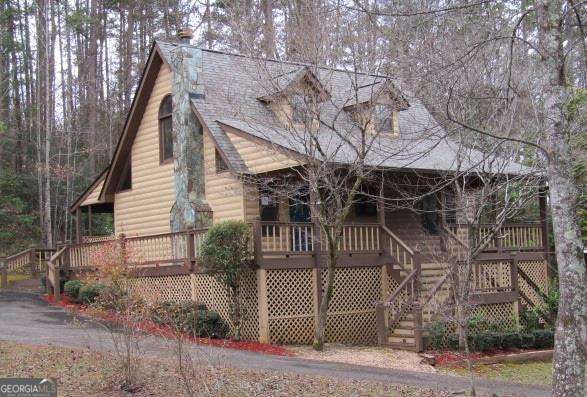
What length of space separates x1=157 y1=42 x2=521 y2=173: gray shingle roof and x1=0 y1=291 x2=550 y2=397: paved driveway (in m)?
4.69

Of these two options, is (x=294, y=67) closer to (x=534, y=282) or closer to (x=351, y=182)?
(x=351, y=182)

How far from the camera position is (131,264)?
20.3 m

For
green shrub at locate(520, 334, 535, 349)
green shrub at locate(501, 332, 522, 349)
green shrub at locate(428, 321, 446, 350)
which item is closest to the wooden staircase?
green shrub at locate(428, 321, 446, 350)

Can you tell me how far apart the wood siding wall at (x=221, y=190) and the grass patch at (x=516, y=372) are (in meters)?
7.71

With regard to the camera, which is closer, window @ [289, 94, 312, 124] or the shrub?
window @ [289, 94, 312, 124]

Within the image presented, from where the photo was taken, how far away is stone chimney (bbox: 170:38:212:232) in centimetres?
2136

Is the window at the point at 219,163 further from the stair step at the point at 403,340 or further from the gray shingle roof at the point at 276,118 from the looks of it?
the stair step at the point at 403,340

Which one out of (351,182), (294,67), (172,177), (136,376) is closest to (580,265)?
(136,376)

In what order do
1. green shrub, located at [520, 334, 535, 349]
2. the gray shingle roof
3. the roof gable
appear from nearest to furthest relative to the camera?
the gray shingle roof → green shrub, located at [520, 334, 535, 349] → the roof gable

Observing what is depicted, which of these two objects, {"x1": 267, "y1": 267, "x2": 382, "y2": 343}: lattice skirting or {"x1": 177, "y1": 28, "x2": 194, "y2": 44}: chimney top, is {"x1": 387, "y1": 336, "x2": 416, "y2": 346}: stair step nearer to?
{"x1": 267, "y1": 267, "x2": 382, "y2": 343}: lattice skirting

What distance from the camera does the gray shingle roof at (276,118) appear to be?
16.8 metres

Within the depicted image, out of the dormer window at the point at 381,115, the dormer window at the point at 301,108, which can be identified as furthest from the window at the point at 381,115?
the dormer window at the point at 301,108

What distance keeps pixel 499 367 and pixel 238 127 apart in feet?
30.4

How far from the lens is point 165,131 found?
23.6 metres
